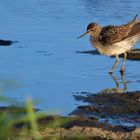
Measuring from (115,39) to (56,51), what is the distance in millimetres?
1172

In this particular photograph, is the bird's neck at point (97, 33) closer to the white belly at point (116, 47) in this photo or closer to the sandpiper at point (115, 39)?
the sandpiper at point (115, 39)

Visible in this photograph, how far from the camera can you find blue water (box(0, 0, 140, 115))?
35.4ft

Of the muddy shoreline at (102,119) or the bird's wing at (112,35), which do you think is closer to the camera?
the muddy shoreline at (102,119)

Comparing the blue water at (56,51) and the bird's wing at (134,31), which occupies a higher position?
the bird's wing at (134,31)

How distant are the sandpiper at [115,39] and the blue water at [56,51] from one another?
0.92 ft

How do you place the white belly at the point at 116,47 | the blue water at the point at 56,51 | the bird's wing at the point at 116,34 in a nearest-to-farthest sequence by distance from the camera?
1. the blue water at the point at 56,51
2. the white belly at the point at 116,47
3. the bird's wing at the point at 116,34

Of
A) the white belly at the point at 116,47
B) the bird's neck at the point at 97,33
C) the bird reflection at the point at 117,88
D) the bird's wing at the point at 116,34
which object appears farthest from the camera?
the bird's neck at the point at 97,33

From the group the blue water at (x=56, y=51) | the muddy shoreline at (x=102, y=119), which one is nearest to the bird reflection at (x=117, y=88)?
the blue water at (x=56, y=51)

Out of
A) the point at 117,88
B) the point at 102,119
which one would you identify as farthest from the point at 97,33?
the point at 102,119

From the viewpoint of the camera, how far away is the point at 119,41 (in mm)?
13195

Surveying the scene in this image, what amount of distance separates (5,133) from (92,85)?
7.08 m

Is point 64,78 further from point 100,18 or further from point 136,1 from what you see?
point 136,1

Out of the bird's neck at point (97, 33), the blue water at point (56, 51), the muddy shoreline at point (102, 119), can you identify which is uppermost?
the muddy shoreline at point (102, 119)

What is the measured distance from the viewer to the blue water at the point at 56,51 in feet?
35.4
